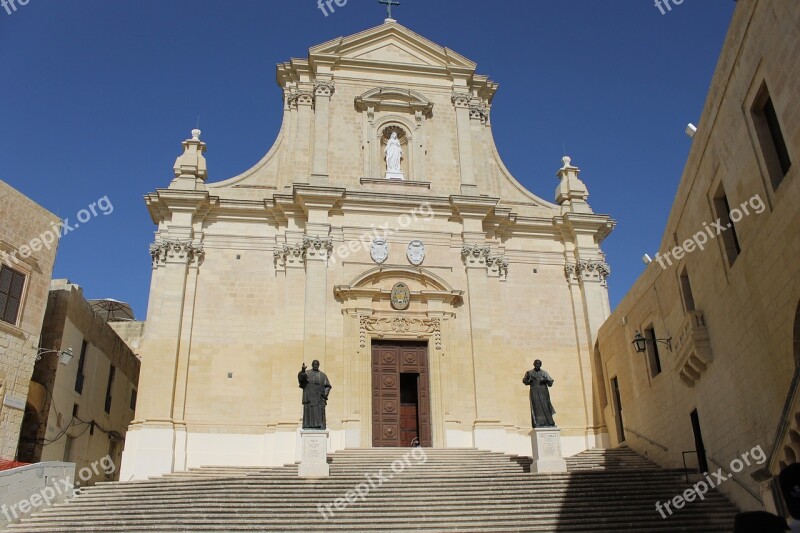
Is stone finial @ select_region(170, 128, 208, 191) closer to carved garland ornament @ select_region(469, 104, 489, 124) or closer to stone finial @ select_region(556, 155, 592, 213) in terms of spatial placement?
carved garland ornament @ select_region(469, 104, 489, 124)

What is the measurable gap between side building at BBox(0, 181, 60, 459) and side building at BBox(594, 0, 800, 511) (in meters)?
15.3

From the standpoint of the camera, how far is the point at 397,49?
2677 centimetres

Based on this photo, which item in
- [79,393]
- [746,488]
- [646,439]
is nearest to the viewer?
[746,488]

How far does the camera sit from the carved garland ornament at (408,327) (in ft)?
72.4

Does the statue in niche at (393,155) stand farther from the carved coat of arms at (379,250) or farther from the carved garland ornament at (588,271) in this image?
the carved garland ornament at (588,271)

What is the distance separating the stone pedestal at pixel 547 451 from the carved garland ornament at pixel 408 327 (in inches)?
244

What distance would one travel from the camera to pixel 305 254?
73.4ft

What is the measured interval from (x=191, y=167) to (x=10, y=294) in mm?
7257

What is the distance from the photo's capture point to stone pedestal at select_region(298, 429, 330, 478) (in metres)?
15.6

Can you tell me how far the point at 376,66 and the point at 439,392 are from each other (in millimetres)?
12031

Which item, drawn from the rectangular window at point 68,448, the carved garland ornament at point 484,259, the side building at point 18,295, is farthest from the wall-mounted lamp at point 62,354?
the carved garland ornament at point 484,259

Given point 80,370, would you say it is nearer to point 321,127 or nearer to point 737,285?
point 321,127

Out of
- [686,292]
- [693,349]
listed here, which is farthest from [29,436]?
[686,292]

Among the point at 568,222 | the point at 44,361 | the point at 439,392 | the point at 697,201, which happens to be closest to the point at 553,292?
the point at 568,222
